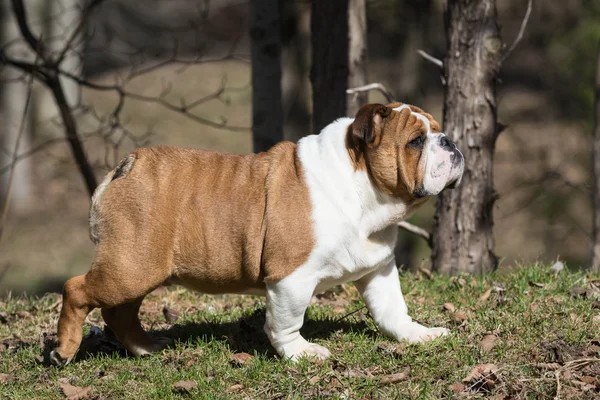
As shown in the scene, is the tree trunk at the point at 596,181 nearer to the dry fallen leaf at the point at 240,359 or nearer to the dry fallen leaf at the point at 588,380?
the dry fallen leaf at the point at 588,380

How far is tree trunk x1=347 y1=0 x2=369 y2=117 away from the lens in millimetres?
8438

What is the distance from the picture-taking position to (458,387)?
493cm

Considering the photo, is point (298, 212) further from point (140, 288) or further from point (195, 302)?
point (195, 302)

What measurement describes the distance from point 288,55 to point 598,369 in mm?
8739

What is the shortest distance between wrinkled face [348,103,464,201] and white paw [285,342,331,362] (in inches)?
44.5

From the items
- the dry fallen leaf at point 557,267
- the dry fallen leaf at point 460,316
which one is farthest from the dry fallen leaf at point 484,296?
the dry fallen leaf at point 557,267

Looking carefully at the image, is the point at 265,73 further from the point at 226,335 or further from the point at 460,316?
the point at 460,316

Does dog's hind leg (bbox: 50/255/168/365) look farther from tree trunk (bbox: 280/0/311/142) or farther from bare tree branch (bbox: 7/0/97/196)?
tree trunk (bbox: 280/0/311/142)

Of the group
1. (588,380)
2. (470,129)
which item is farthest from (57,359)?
(470,129)

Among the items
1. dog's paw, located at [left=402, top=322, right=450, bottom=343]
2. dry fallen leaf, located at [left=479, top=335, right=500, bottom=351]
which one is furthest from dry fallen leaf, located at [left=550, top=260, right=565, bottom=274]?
dog's paw, located at [left=402, top=322, right=450, bottom=343]

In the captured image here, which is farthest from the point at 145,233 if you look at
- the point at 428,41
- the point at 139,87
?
the point at 139,87

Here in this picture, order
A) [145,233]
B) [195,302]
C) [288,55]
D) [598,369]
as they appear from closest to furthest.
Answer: [598,369], [145,233], [195,302], [288,55]

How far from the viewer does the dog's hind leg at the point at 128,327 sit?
19.6 ft

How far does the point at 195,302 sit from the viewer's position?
24.9ft
